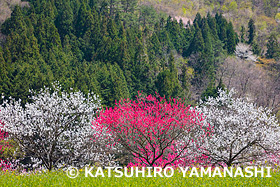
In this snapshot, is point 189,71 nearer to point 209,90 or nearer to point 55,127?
point 209,90

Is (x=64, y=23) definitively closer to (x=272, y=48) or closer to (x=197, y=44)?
(x=197, y=44)

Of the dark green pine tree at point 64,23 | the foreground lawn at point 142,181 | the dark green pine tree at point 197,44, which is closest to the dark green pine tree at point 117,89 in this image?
the dark green pine tree at point 64,23

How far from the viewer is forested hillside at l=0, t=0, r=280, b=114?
31489mm

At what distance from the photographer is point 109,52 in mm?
43562

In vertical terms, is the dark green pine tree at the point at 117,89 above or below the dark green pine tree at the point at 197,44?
below

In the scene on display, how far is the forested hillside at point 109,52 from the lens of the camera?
3149 cm

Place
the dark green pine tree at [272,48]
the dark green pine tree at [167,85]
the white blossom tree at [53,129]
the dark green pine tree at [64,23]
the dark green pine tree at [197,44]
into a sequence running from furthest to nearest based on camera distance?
Result: the dark green pine tree at [272,48] < the dark green pine tree at [197,44] < the dark green pine tree at [64,23] < the dark green pine tree at [167,85] < the white blossom tree at [53,129]

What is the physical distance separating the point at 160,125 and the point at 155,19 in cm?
5395

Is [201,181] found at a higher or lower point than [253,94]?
lower

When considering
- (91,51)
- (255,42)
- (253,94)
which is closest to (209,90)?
(253,94)

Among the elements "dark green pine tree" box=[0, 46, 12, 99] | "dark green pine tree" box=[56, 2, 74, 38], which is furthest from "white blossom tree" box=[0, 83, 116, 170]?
"dark green pine tree" box=[56, 2, 74, 38]

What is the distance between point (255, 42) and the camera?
69.7 meters

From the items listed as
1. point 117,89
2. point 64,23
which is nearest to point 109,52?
point 64,23

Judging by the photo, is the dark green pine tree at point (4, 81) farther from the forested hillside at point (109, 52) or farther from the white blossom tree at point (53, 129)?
the white blossom tree at point (53, 129)
